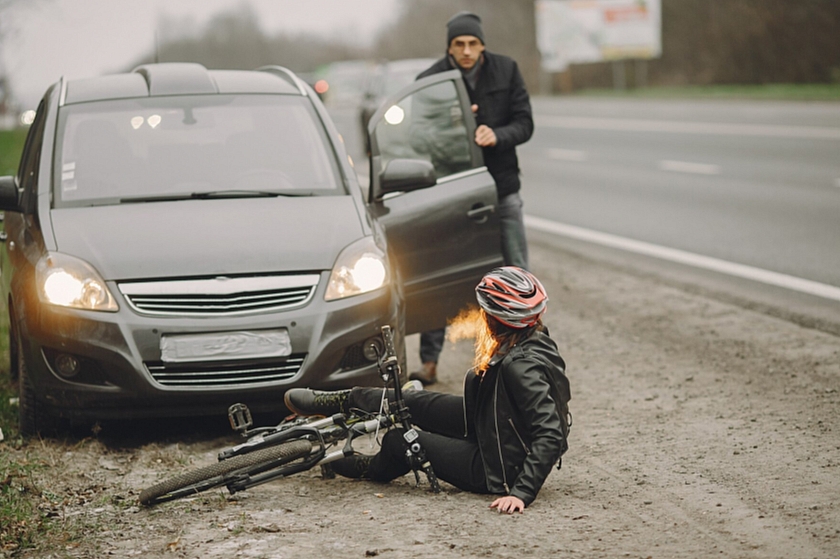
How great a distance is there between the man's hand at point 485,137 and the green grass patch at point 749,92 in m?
23.6

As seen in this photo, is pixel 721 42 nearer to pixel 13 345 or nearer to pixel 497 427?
pixel 13 345

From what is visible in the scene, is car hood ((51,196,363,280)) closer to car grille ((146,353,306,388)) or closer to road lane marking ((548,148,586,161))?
car grille ((146,353,306,388))

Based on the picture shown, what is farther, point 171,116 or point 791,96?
point 791,96

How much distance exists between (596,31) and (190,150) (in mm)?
47911

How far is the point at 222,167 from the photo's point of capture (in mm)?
6711

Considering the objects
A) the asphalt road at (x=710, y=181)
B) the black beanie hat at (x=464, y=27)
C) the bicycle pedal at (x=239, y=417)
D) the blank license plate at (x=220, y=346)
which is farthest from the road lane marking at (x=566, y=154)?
the bicycle pedal at (x=239, y=417)

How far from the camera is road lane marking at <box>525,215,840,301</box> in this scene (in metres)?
9.50

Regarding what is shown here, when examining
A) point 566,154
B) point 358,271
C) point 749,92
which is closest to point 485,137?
point 358,271

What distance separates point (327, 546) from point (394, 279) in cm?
214

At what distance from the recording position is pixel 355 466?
5281mm

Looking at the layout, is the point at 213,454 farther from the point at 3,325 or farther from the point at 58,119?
the point at 3,325

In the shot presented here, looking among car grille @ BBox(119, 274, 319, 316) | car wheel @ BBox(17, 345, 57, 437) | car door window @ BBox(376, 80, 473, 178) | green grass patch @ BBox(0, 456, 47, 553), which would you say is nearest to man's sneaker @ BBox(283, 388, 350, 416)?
car grille @ BBox(119, 274, 319, 316)

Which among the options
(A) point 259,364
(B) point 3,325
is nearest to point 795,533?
(A) point 259,364

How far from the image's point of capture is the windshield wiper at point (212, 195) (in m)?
6.40
